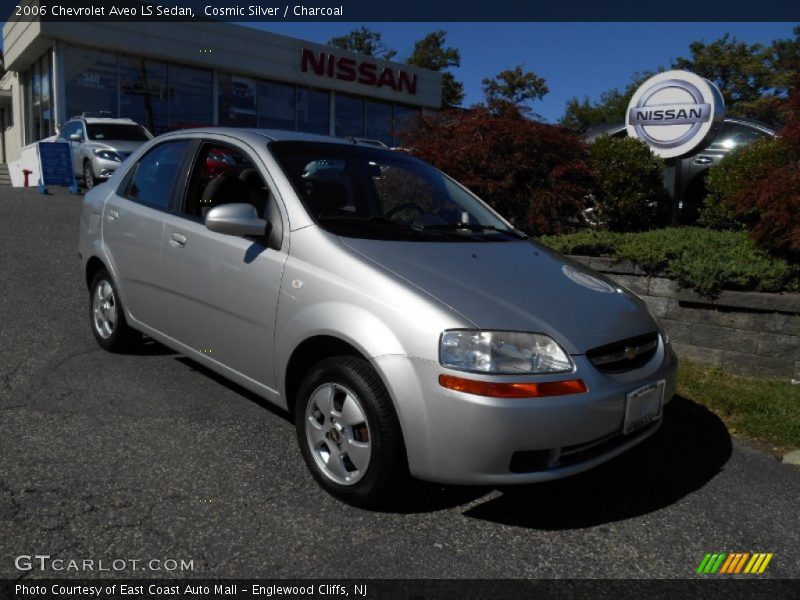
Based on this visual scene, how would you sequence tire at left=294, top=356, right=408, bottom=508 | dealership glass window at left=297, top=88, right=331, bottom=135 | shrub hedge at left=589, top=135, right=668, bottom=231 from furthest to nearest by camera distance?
dealership glass window at left=297, top=88, right=331, bottom=135
shrub hedge at left=589, top=135, right=668, bottom=231
tire at left=294, top=356, right=408, bottom=508

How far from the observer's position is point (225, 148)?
4281mm

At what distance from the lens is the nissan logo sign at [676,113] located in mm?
8398

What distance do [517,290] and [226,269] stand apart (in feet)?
5.10

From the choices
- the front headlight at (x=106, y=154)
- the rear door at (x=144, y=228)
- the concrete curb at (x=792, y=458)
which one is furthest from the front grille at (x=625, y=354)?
the front headlight at (x=106, y=154)

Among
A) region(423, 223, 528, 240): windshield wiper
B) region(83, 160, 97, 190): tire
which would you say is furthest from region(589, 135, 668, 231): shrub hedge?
region(83, 160, 97, 190): tire

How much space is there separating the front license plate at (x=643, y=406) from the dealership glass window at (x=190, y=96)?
70.2ft

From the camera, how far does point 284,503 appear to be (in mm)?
3154

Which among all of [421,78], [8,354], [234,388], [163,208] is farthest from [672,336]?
[421,78]

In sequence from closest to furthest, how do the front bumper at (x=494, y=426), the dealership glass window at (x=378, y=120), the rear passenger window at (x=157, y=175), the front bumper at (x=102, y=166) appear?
the front bumper at (x=494, y=426) → the rear passenger window at (x=157, y=175) → the front bumper at (x=102, y=166) → the dealership glass window at (x=378, y=120)

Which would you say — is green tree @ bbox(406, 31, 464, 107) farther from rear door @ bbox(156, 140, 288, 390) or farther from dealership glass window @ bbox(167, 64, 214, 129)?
rear door @ bbox(156, 140, 288, 390)

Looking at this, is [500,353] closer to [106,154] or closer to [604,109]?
[106,154]

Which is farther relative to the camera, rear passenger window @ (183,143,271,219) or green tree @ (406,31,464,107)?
green tree @ (406,31,464,107)

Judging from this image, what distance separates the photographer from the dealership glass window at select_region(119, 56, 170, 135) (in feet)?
71.1

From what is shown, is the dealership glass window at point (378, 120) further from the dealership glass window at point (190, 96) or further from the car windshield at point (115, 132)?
the car windshield at point (115, 132)
